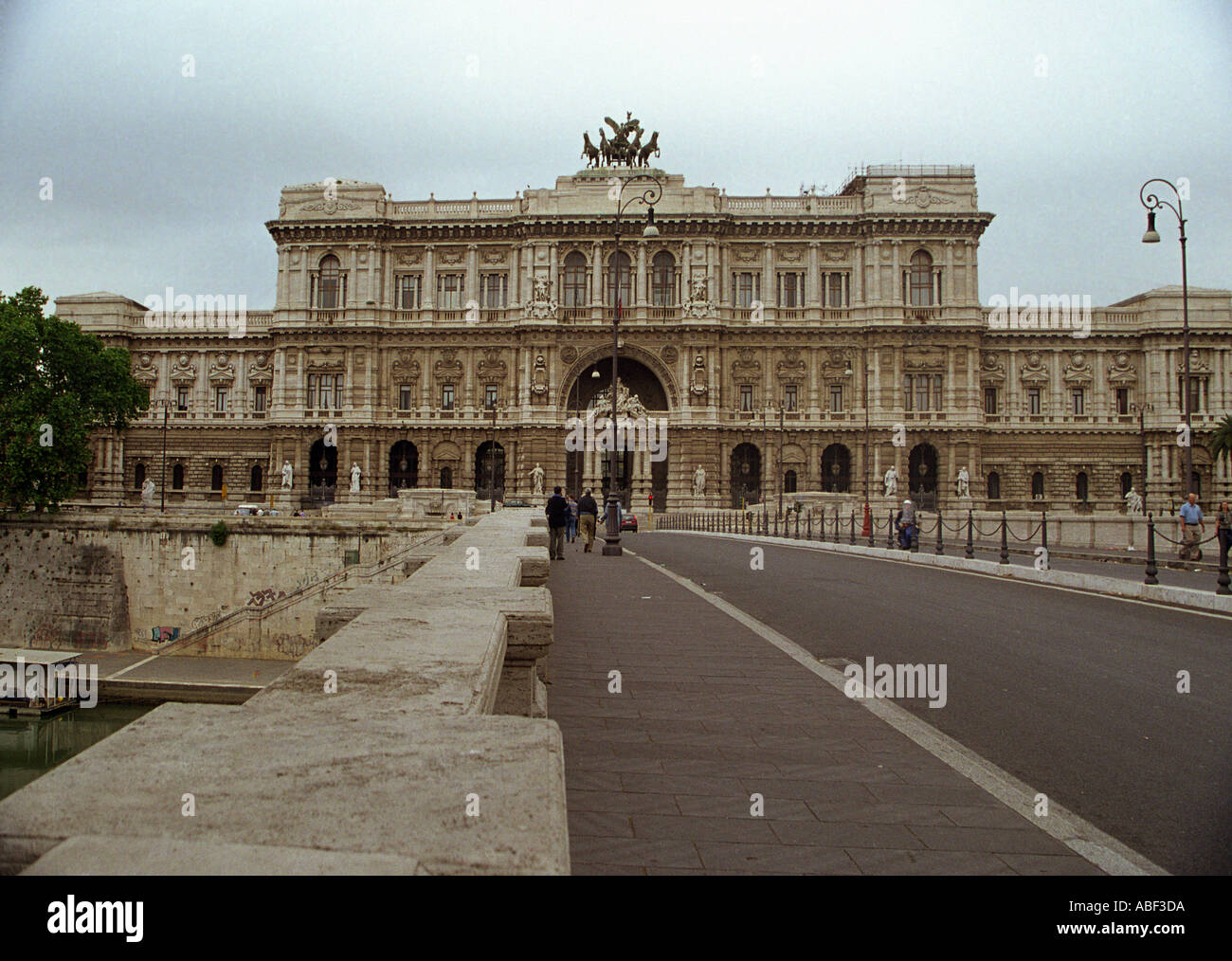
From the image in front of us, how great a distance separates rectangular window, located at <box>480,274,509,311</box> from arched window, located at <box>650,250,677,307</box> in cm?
922

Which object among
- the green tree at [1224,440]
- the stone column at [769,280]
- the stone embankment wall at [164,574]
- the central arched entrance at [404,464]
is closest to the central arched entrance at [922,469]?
the stone column at [769,280]

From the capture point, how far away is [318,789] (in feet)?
7.29

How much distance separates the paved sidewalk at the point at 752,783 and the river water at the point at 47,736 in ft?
63.9

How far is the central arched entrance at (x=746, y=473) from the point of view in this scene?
52969mm

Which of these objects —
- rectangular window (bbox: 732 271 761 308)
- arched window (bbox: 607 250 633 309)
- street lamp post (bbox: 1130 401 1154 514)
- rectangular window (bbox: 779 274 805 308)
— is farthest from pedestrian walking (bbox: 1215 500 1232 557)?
street lamp post (bbox: 1130 401 1154 514)

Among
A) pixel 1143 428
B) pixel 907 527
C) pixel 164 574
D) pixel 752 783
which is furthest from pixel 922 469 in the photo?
pixel 752 783

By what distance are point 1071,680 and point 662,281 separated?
49.6m

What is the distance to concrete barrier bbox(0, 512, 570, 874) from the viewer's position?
73.3 inches

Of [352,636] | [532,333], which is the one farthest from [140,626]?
[352,636]

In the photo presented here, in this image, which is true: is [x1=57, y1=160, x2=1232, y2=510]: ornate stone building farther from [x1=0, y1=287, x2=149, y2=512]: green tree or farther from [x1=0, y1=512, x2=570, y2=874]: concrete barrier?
[x1=0, y1=512, x2=570, y2=874]: concrete barrier
